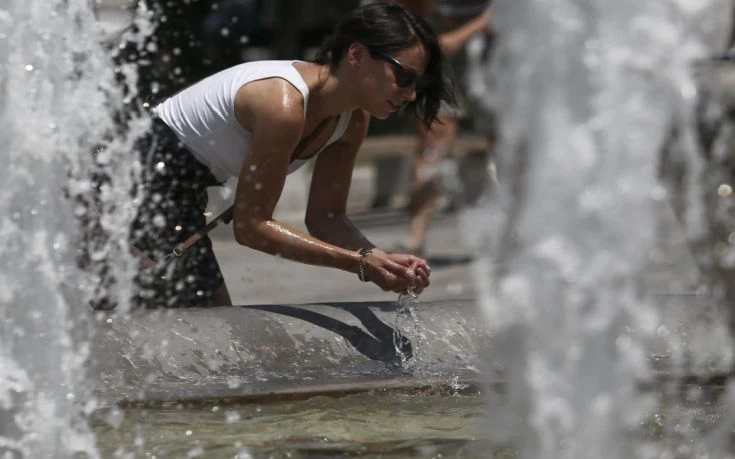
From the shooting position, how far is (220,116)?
3719 mm

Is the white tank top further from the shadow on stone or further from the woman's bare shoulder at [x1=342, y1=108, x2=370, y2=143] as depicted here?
the shadow on stone

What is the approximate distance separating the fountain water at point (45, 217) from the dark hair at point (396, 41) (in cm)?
63

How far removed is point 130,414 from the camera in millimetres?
3262

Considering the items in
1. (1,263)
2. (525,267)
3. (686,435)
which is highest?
(525,267)

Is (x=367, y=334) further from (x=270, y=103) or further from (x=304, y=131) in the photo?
(x=270, y=103)

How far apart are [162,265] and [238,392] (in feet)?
1.82

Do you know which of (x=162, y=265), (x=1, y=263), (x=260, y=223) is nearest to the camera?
(x=1, y=263)

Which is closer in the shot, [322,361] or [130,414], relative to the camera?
[130,414]

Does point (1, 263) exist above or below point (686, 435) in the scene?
above

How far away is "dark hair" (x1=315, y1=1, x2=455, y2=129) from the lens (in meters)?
3.58

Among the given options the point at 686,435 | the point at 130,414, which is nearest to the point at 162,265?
the point at 130,414

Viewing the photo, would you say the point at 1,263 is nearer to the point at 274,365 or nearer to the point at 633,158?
the point at 274,365

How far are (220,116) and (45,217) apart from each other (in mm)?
766

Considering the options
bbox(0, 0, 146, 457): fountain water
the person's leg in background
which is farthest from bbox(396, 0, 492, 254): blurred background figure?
bbox(0, 0, 146, 457): fountain water
